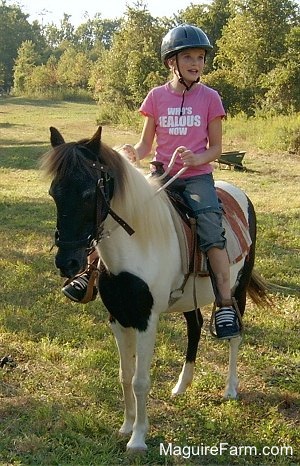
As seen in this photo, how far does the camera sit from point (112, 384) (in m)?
3.88

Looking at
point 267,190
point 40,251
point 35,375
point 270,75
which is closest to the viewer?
point 35,375

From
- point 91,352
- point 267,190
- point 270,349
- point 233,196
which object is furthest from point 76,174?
point 267,190

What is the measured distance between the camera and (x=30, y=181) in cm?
1277

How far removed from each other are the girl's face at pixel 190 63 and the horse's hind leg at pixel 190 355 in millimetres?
1635

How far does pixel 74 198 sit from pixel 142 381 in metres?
1.20

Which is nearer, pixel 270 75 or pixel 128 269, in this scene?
pixel 128 269

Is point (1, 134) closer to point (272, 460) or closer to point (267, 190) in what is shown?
point (267, 190)

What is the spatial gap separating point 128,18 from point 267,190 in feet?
64.2

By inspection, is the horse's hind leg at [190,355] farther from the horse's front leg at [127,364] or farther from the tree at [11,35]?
the tree at [11,35]

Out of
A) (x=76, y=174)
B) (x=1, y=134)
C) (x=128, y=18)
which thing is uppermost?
(x=128, y=18)

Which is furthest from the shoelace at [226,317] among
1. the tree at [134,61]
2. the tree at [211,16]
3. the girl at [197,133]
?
the tree at [211,16]

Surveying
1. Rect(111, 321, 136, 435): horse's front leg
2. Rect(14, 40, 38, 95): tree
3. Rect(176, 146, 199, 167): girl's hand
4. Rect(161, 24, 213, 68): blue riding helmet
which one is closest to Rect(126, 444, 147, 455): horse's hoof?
Rect(111, 321, 136, 435): horse's front leg

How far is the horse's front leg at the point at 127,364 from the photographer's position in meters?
3.20

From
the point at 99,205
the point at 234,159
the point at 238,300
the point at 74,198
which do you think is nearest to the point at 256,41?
the point at 234,159
